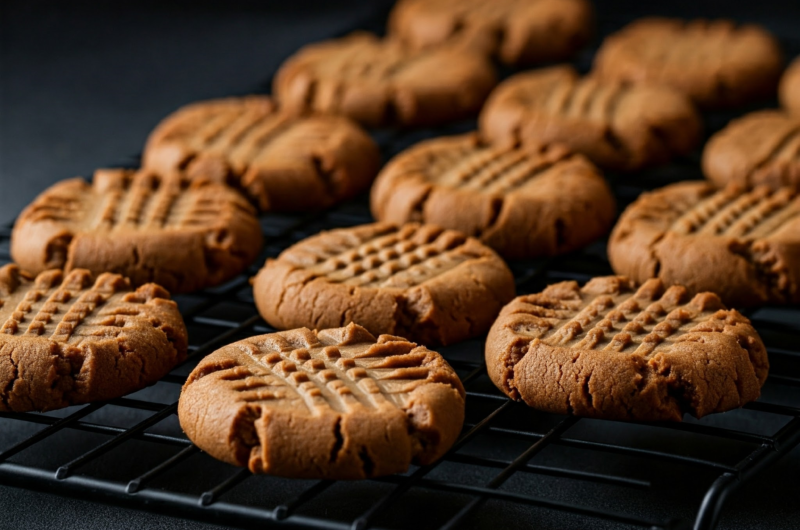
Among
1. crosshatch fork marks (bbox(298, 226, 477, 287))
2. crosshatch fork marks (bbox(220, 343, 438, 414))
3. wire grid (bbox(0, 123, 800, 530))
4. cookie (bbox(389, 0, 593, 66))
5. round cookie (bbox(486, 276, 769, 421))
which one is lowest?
wire grid (bbox(0, 123, 800, 530))

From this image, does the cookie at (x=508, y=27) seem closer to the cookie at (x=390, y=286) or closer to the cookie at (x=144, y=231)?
the cookie at (x=144, y=231)

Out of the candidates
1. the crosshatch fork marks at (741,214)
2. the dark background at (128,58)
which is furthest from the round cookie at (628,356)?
the dark background at (128,58)

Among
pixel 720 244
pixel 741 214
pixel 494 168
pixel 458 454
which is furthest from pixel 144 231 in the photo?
pixel 741 214

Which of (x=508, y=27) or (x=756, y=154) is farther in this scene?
(x=508, y=27)

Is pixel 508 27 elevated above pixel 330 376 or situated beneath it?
elevated above

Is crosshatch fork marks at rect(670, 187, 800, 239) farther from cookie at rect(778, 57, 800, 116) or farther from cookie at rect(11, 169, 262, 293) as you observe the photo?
cookie at rect(11, 169, 262, 293)

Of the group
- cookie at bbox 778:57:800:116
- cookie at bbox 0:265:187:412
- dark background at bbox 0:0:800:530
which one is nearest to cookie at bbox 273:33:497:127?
dark background at bbox 0:0:800:530

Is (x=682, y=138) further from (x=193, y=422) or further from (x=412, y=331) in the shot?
(x=193, y=422)

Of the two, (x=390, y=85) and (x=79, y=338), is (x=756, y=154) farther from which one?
(x=79, y=338)
